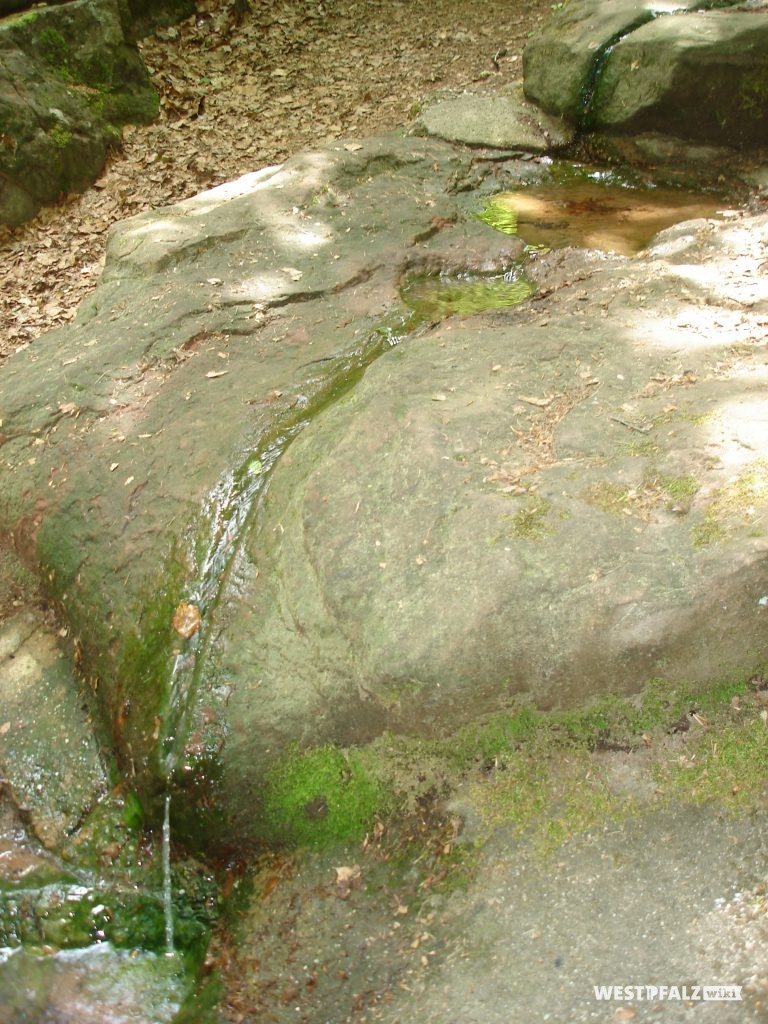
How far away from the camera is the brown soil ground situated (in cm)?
676

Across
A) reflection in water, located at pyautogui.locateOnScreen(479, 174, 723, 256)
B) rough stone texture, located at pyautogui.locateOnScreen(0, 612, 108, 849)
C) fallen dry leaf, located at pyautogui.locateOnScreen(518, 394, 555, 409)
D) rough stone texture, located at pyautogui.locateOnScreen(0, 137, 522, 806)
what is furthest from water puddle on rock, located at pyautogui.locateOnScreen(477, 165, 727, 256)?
rough stone texture, located at pyautogui.locateOnScreen(0, 612, 108, 849)

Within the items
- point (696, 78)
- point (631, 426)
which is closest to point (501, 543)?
point (631, 426)

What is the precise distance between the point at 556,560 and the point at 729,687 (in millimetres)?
651

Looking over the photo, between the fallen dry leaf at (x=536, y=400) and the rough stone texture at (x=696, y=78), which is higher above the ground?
the rough stone texture at (x=696, y=78)

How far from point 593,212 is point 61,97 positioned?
4723 mm

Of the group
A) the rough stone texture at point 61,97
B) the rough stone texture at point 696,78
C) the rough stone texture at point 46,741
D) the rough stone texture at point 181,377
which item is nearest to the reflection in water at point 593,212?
the rough stone texture at point 181,377

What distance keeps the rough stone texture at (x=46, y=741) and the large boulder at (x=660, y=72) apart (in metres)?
4.88

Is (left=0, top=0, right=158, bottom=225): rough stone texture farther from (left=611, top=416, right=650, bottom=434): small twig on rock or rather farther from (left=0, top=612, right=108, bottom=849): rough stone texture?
(left=611, top=416, right=650, bottom=434): small twig on rock

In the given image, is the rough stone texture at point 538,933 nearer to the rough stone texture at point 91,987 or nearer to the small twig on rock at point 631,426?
the rough stone texture at point 91,987

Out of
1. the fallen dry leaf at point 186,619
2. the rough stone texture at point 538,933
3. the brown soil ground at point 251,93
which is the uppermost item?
the brown soil ground at point 251,93

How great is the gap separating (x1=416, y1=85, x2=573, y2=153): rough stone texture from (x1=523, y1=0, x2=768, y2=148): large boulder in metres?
0.12

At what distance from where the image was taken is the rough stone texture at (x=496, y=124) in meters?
6.11

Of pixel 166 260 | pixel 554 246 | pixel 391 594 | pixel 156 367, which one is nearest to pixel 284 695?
pixel 391 594

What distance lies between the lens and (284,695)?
295cm
